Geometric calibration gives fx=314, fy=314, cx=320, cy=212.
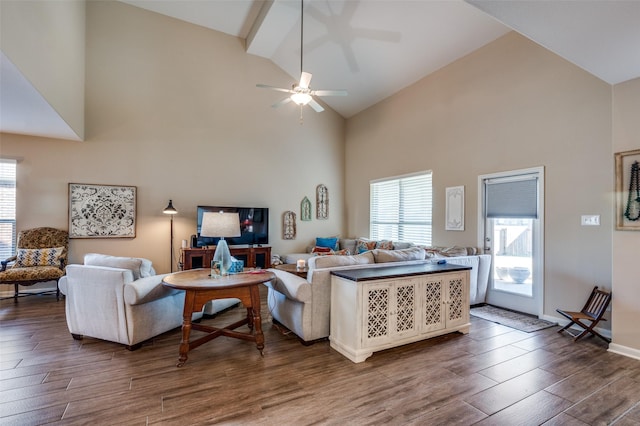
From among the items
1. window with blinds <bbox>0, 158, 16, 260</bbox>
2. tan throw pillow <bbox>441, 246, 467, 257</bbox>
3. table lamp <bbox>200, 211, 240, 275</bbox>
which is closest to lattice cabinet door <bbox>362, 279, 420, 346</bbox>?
table lamp <bbox>200, 211, 240, 275</bbox>

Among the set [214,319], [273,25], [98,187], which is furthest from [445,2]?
[98,187]

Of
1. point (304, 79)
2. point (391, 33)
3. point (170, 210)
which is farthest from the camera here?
point (170, 210)

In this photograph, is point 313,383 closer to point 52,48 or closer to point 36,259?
point 52,48

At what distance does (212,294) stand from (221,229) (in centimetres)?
66

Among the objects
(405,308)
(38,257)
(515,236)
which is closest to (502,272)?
(515,236)

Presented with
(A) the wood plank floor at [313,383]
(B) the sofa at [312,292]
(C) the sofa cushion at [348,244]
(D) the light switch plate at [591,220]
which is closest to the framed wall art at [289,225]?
(C) the sofa cushion at [348,244]

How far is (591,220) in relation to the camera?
12.2 feet

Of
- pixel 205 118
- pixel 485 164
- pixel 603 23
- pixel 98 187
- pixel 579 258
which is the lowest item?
pixel 579 258

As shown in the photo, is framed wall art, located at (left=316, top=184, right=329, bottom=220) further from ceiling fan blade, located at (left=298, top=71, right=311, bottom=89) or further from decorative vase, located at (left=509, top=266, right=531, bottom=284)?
decorative vase, located at (left=509, top=266, right=531, bottom=284)

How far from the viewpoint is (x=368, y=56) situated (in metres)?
5.80

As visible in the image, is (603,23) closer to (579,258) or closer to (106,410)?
(579,258)

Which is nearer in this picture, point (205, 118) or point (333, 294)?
point (333, 294)

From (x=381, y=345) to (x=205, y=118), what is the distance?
17.8ft

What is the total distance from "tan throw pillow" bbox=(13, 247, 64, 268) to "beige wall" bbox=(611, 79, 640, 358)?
7338mm
